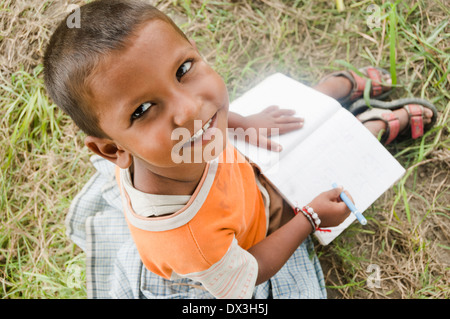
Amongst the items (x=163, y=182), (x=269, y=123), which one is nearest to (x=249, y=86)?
(x=269, y=123)

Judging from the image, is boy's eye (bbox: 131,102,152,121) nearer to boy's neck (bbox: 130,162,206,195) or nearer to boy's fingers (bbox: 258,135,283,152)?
boy's neck (bbox: 130,162,206,195)

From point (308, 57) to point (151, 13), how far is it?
105 cm

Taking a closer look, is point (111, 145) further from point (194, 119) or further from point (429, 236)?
point (429, 236)

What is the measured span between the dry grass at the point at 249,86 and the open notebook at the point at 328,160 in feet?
0.75

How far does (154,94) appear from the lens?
1.90ft

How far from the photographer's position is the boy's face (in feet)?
1.83

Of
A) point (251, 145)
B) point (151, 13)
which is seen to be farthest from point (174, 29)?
point (251, 145)

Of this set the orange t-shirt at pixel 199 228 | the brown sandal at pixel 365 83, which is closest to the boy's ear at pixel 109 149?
the orange t-shirt at pixel 199 228

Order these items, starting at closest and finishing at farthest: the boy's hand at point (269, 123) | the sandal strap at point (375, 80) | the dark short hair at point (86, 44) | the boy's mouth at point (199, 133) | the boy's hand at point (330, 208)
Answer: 1. the dark short hair at point (86, 44)
2. the boy's mouth at point (199, 133)
3. the boy's hand at point (330, 208)
4. the boy's hand at point (269, 123)
5. the sandal strap at point (375, 80)

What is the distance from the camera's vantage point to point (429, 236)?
1223mm

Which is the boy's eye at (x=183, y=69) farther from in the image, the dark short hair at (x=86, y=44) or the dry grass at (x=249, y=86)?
the dry grass at (x=249, y=86)

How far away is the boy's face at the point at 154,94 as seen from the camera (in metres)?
0.56

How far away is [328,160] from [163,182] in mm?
567

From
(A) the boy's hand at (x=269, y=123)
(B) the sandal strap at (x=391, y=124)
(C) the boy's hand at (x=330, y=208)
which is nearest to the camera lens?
(C) the boy's hand at (x=330, y=208)
